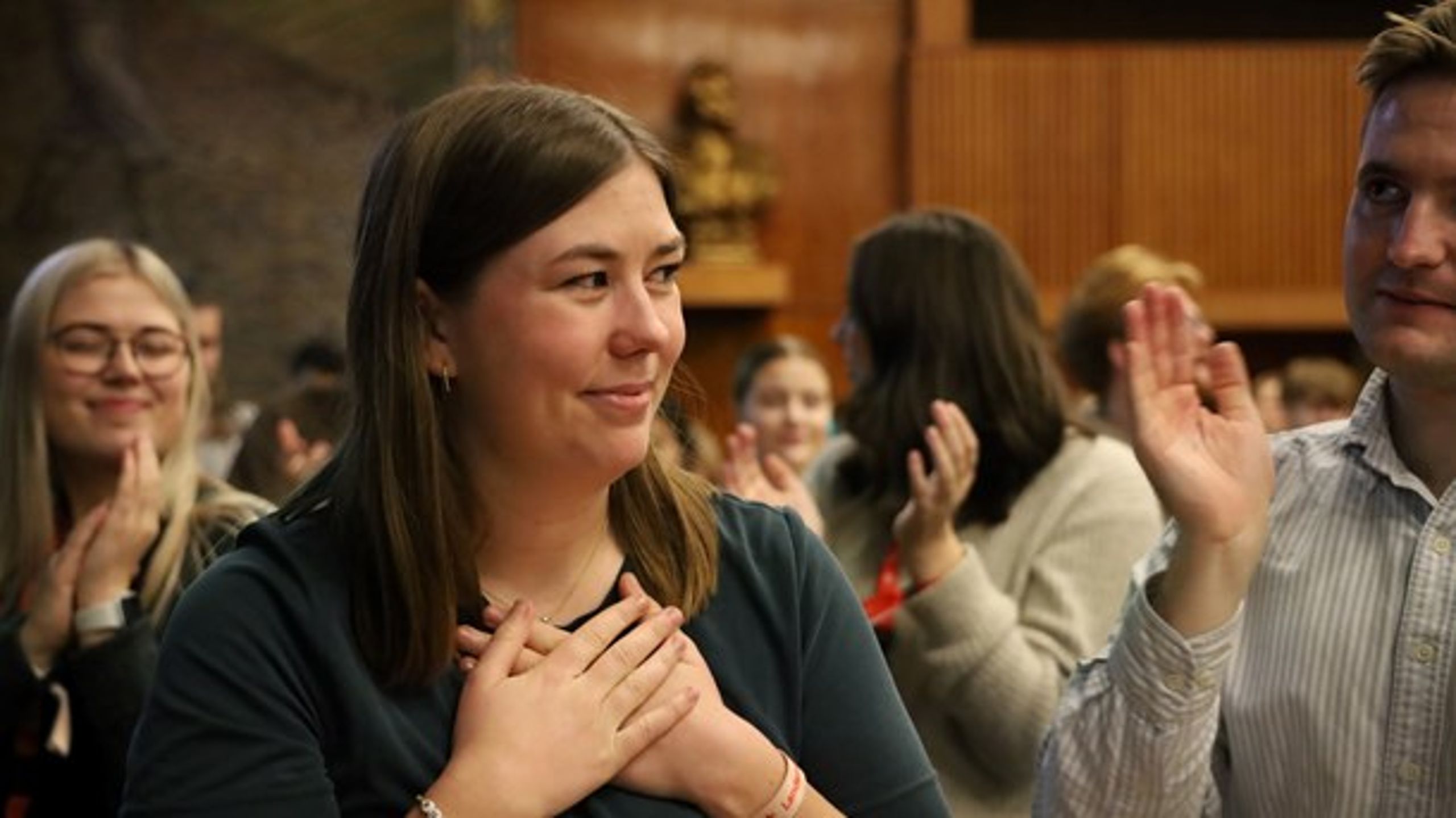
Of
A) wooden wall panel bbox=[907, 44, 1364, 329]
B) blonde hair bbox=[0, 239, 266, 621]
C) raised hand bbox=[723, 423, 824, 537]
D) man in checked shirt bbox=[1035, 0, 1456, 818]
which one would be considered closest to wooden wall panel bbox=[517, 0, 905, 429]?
wooden wall panel bbox=[907, 44, 1364, 329]

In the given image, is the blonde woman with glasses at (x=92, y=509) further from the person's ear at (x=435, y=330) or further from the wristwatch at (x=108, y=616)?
the person's ear at (x=435, y=330)

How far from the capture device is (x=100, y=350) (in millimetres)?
3963

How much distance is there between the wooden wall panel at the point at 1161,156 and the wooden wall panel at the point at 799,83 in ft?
1.05

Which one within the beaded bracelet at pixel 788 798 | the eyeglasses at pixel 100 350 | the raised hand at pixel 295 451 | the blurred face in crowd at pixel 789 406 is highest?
the eyeglasses at pixel 100 350

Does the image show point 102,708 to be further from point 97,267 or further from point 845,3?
point 845,3

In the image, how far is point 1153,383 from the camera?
2.47 meters

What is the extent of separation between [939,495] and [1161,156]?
29.0ft

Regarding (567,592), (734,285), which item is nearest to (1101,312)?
(567,592)

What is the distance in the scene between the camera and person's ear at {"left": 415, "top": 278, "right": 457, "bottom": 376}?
2377mm

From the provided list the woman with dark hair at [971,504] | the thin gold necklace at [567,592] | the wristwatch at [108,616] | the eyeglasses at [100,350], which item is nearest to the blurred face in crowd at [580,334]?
the thin gold necklace at [567,592]

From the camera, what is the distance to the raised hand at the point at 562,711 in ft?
7.29

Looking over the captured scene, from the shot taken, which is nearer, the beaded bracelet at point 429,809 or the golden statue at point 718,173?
the beaded bracelet at point 429,809

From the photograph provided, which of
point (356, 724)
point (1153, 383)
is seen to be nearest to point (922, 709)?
point (1153, 383)

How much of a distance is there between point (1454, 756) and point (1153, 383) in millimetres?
566
